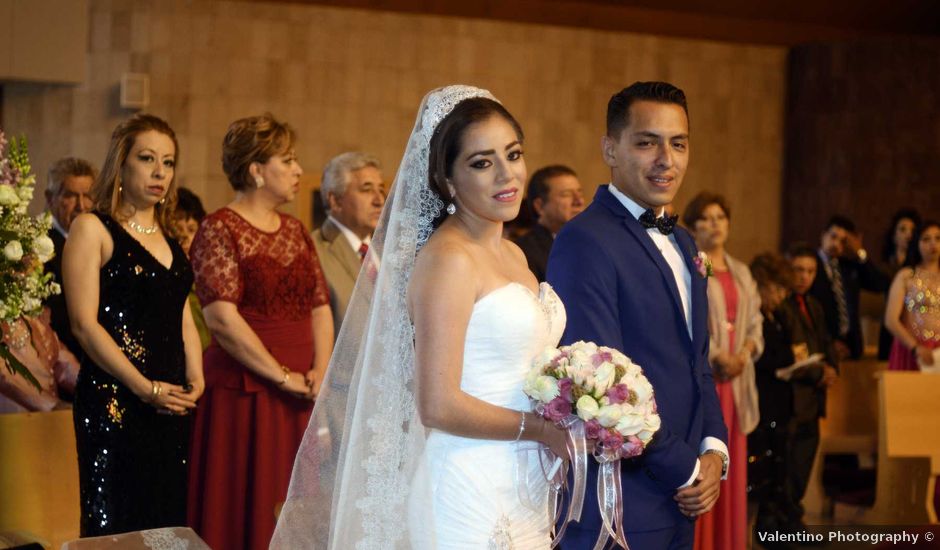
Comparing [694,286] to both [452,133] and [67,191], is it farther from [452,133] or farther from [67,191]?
[67,191]

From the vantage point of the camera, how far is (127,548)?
289 centimetres

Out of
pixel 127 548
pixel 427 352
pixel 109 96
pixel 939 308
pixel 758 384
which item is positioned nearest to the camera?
pixel 427 352

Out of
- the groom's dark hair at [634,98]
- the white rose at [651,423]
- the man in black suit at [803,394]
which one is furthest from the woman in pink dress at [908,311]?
the white rose at [651,423]

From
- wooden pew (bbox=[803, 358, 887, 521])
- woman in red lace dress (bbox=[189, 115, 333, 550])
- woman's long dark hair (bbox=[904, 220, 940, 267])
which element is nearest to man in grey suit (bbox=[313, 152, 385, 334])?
woman in red lace dress (bbox=[189, 115, 333, 550])

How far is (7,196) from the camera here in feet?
11.4

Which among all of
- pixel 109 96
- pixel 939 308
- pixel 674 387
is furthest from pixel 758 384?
pixel 109 96

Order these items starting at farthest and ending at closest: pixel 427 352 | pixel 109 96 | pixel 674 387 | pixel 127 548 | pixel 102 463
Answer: pixel 109 96 → pixel 102 463 → pixel 674 387 → pixel 127 548 → pixel 427 352

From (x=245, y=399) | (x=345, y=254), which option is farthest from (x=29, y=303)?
(x=345, y=254)

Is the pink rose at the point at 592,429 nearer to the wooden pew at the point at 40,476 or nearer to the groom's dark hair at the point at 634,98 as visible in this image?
the groom's dark hair at the point at 634,98

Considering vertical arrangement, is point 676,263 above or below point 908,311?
above

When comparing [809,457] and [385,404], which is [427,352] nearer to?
[385,404]

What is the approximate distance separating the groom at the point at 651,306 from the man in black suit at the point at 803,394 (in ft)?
13.2

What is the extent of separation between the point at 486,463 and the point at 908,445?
4252mm

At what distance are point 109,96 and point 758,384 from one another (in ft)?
18.4
